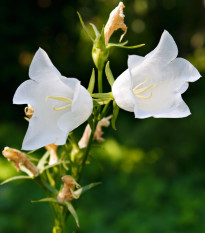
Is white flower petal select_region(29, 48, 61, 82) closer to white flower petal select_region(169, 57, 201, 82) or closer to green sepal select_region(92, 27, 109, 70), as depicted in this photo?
green sepal select_region(92, 27, 109, 70)

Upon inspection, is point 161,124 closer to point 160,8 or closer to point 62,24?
point 62,24

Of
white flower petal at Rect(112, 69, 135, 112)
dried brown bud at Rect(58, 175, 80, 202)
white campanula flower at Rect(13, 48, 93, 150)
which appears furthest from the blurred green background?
white flower petal at Rect(112, 69, 135, 112)

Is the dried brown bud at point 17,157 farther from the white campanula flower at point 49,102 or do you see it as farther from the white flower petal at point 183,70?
the white flower petal at point 183,70

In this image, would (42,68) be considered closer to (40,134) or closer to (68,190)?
(40,134)

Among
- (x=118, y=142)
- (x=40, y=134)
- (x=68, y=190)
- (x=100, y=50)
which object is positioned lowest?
(x=118, y=142)

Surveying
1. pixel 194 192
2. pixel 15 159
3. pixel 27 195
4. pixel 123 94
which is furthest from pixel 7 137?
pixel 123 94

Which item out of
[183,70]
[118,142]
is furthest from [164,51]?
[118,142]

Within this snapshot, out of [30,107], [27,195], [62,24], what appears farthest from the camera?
[62,24]
